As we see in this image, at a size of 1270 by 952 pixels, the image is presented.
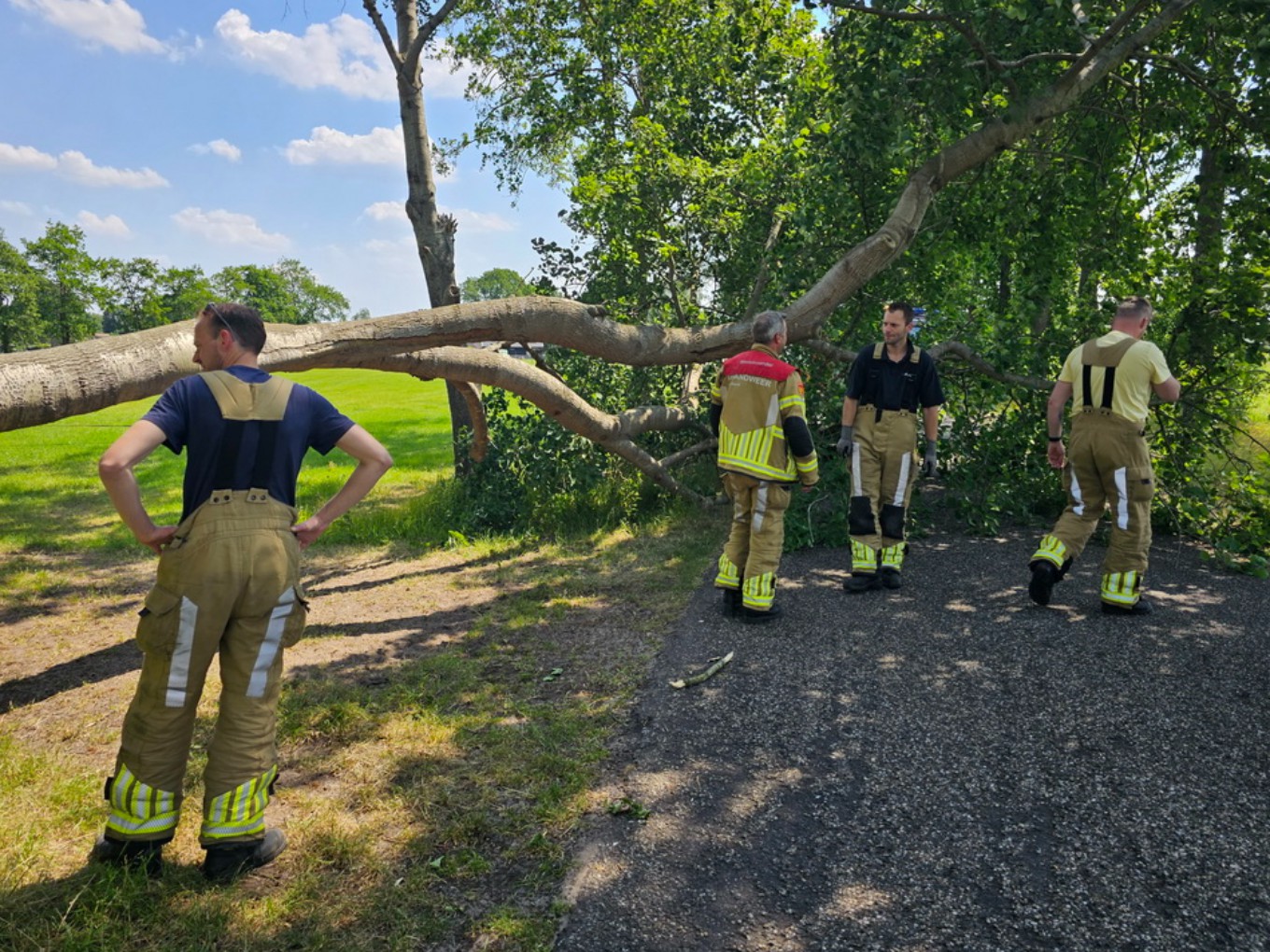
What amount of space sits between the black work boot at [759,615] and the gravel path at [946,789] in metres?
0.08

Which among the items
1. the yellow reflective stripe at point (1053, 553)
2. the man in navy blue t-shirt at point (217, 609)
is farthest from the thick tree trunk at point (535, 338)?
the yellow reflective stripe at point (1053, 553)

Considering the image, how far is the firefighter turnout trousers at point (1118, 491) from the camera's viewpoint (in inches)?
208

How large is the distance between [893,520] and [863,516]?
23 centimetres

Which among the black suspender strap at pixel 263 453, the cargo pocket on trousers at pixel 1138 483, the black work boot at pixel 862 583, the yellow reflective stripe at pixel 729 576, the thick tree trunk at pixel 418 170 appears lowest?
the black work boot at pixel 862 583

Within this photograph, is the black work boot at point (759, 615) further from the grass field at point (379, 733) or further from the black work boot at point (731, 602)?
the grass field at point (379, 733)

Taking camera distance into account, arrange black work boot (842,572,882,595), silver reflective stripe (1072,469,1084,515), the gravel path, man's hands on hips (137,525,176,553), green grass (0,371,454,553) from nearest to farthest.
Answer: the gravel path → man's hands on hips (137,525,176,553) → silver reflective stripe (1072,469,1084,515) → black work boot (842,572,882,595) → green grass (0,371,454,553)

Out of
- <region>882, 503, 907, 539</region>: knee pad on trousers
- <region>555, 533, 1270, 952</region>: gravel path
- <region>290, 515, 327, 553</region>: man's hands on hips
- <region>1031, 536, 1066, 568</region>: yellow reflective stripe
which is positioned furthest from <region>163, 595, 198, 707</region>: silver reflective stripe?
<region>1031, 536, 1066, 568</region>: yellow reflective stripe

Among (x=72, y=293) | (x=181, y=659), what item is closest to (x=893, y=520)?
(x=181, y=659)

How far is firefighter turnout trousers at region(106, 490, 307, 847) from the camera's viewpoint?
2846 millimetres

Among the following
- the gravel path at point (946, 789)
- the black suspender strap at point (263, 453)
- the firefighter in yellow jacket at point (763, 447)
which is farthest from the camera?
the firefighter in yellow jacket at point (763, 447)

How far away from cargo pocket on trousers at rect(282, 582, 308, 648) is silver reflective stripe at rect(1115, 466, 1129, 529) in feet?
16.3

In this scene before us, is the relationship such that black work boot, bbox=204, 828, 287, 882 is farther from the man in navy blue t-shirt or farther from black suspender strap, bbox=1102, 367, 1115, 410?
black suspender strap, bbox=1102, 367, 1115, 410

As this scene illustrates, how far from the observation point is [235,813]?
289 cm

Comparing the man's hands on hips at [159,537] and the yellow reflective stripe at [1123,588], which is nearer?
the man's hands on hips at [159,537]
